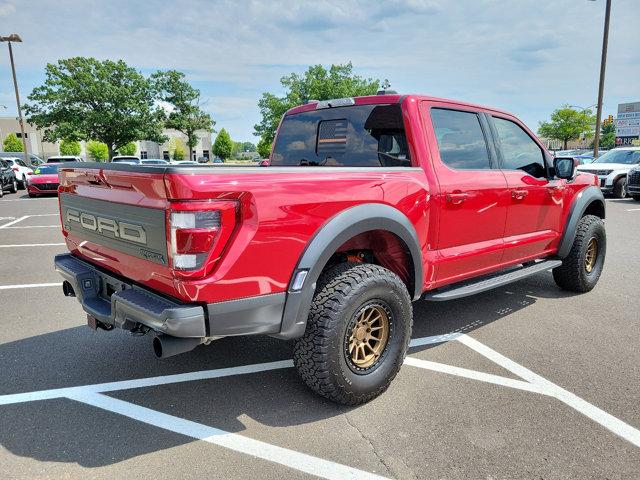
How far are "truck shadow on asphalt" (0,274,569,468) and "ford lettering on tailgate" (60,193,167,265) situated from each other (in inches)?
39.5

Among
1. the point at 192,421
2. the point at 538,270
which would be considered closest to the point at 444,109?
the point at 538,270

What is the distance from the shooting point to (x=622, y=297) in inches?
205

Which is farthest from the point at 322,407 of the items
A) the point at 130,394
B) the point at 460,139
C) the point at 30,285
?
the point at 30,285

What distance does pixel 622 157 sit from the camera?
56.4ft

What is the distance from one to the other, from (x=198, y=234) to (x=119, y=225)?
29.0 inches

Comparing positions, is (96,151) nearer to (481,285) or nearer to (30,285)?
(30,285)

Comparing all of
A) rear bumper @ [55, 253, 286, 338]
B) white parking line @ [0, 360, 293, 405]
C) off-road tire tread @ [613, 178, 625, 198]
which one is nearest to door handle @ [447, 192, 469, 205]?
rear bumper @ [55, 253, 286, 338]

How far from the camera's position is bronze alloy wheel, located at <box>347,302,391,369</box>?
2926 mm

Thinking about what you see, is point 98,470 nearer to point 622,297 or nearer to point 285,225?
point 285,225

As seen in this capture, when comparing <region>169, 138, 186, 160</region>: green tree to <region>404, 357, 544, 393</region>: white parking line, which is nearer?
<region>404, 357, 544, 393</region>: white parking line

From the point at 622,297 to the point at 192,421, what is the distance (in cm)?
475

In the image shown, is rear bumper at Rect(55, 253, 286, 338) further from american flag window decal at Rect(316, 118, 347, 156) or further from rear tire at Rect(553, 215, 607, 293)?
rear tire at Rect(553, 215, 607, 293)

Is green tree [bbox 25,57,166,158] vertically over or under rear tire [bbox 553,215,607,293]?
over

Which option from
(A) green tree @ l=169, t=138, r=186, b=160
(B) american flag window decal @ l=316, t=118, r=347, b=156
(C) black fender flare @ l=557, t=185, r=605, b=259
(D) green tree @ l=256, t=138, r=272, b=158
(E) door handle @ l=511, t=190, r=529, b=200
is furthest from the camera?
(A) green tree @ l=169, t=138, r=186, b=160
